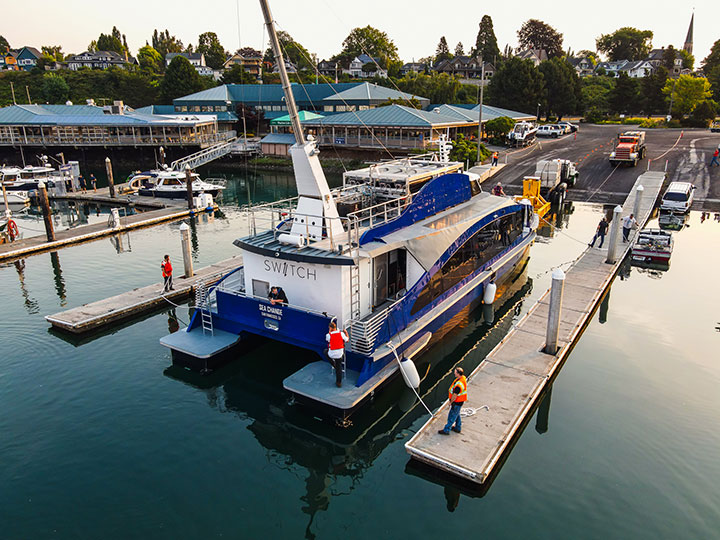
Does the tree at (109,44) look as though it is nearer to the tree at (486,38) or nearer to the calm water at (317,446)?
the tree at (486,38)

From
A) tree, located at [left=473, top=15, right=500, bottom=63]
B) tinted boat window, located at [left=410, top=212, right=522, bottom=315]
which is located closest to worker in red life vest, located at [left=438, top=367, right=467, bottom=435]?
tinted boat window, located at [left=410, top=212, right=522, bottom=315]

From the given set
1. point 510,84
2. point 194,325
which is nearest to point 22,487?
point 194,325

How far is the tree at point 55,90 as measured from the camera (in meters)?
94.9

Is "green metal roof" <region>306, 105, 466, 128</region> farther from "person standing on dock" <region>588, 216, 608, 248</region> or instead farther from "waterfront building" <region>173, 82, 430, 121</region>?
"person standing on dock" <region>588, 216, 608, 248</region>

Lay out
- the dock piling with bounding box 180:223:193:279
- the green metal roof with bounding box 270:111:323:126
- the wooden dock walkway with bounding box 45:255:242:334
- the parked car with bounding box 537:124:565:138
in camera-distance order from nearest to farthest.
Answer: the wooden dock walkway with bounding box 45:255:242:334 < the dock piling with bounding box 180:223:193:279 < the green metal roof with bounding box 270:111:323:126 < the parked car with bounding box 537:124:565:138

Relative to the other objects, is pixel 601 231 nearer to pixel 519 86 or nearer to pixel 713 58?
pixel 519 86

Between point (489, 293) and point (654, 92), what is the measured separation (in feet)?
263

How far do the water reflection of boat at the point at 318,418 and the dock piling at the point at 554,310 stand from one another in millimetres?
2344

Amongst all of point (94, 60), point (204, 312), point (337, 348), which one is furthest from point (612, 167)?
point (94, 60)

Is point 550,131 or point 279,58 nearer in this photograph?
point 279,58

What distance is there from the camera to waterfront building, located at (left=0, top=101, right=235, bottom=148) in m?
58.1

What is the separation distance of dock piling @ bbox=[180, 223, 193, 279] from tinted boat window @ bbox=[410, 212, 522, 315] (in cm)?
1036

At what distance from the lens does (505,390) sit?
1239cm

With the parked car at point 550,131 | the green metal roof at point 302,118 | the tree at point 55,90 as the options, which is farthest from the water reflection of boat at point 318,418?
the tree at point 55,90
